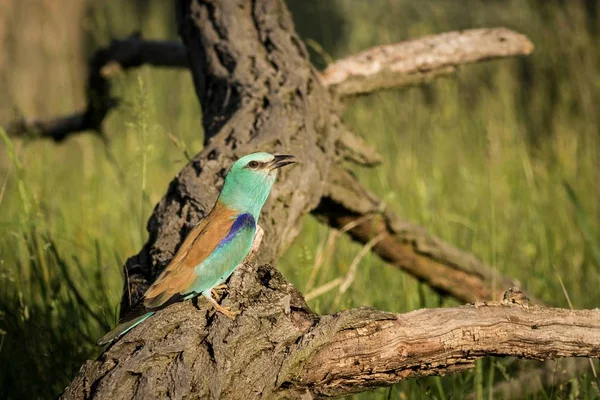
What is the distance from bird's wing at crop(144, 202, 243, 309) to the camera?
2.25 m

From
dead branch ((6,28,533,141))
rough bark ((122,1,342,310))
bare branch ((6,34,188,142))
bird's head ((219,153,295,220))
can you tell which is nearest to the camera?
bird's head ((219,153,295,220))

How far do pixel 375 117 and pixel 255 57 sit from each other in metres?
3.01

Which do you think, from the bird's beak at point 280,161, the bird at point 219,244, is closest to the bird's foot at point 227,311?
the bird at point 219,244

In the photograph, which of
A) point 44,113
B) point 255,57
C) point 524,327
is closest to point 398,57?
point 255,57

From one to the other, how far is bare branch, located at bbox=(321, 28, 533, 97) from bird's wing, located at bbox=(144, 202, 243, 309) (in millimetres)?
1336

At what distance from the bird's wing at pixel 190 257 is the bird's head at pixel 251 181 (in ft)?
0.16

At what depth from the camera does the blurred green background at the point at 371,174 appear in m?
3.15

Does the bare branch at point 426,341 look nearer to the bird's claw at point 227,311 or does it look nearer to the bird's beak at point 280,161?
the bird's claw at point 227,311

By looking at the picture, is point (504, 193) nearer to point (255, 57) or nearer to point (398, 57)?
point (398, 57)

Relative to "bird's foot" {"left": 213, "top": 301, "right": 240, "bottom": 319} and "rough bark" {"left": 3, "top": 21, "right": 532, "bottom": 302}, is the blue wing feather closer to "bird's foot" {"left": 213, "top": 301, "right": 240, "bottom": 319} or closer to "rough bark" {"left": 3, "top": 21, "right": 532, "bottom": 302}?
"bird's foot" {"left": 213, "top": 301, "right": 240, "bottom": 319}

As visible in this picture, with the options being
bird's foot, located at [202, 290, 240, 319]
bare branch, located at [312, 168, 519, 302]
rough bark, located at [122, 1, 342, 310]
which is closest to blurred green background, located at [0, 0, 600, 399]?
bare branch, located at [312, 168, 519, 302]

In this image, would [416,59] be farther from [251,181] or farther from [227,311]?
[227,311]

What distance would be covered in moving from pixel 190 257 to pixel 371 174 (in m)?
3.33

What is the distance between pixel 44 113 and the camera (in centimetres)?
→ 688
